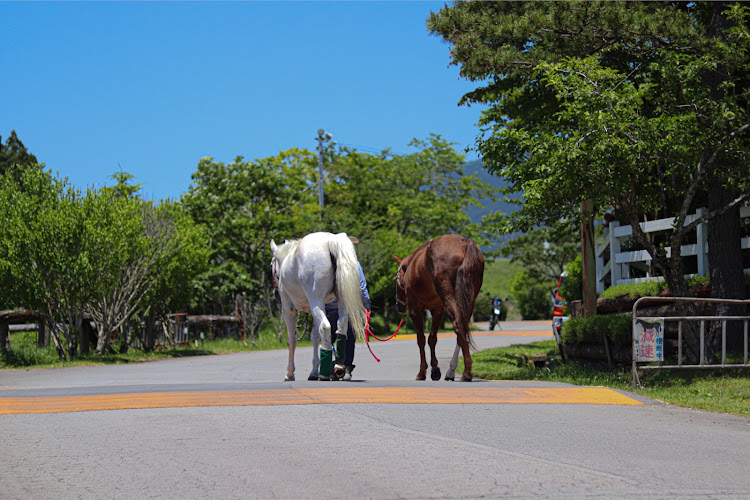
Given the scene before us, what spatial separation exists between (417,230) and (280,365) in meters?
34.1

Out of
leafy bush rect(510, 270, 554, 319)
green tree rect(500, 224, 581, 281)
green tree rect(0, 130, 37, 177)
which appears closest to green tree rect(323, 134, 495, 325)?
green tree rect(500, 224, 581, 281)

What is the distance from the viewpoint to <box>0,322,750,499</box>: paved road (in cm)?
556

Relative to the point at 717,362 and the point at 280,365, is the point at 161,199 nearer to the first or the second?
the point at 280,365

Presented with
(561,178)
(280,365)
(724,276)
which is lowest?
(280,365)

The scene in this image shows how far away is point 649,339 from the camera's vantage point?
11.1 m

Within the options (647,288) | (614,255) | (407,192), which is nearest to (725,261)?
(647,288)

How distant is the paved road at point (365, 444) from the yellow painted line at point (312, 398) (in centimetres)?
2

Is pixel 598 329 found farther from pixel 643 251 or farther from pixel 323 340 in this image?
pixel 323 340

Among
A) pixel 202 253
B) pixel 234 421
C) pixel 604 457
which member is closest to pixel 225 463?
pixel 234 421

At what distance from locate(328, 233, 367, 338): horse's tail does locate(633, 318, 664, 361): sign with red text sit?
368 centimetres

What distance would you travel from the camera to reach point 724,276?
13781 mm

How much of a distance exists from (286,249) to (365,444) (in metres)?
6.58

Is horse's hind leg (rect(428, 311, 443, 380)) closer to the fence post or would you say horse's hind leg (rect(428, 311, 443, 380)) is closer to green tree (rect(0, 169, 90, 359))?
the fence post

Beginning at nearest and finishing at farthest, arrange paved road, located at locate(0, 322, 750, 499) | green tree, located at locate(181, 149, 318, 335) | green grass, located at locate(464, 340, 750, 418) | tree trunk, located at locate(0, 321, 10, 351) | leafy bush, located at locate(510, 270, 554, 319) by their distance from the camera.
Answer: paved road, located at locate(0, 322, 750, 499)
green grass, located at locate(464, 340, 750, 418)
tree trunk, located at locate(0, 321, 10, 351)
green tree, located at locate(181, 149, 318, 335)
leafy bush, located at locate(510, 270, 554, 319)
